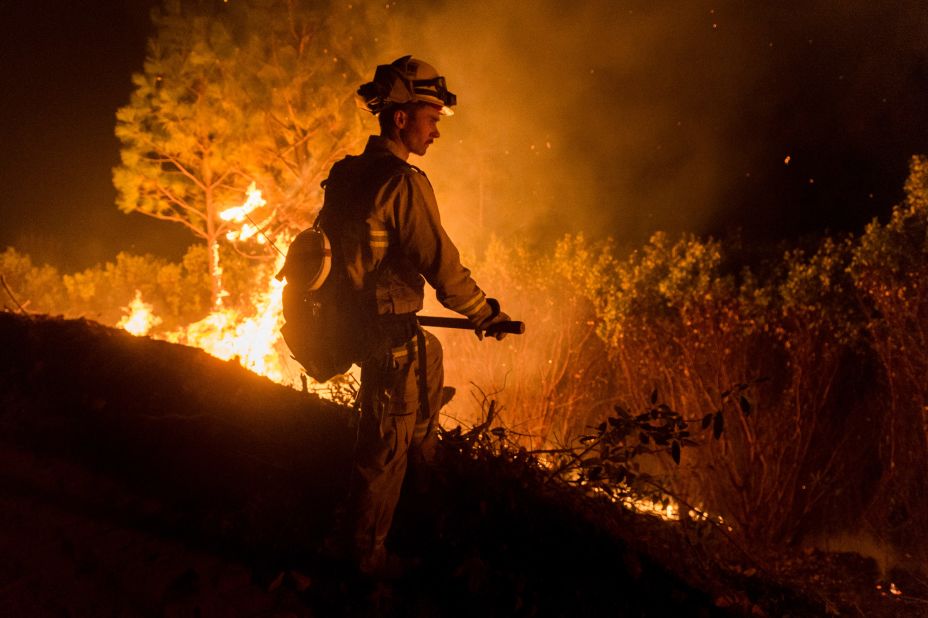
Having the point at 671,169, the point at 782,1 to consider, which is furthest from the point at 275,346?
the point at 671,169

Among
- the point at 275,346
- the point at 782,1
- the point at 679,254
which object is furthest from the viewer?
the point at 782,1

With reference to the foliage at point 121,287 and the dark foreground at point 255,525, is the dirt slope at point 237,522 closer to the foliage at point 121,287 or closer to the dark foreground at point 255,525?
the dark foreground at point 255,525

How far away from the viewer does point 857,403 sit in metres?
6.82

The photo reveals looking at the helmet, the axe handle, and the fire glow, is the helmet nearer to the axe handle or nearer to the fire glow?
the axe handle

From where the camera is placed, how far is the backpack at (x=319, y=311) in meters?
2.72

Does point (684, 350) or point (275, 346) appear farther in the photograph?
point (275, 346)

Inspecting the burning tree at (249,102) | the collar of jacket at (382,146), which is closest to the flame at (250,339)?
the burning tree at (249,102)

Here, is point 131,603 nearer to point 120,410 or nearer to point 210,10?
point 120,410

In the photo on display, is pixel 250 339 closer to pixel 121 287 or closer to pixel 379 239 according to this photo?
pixel 379 239

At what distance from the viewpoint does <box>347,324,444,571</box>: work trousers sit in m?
2.69

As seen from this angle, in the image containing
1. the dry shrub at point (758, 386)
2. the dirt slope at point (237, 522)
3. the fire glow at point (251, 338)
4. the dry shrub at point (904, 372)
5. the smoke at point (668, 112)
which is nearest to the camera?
the dirt slope at point (237, 522)

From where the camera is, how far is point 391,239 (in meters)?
2.67

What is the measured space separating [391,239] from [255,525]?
4.64 feet

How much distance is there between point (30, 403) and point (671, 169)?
18999 mm
